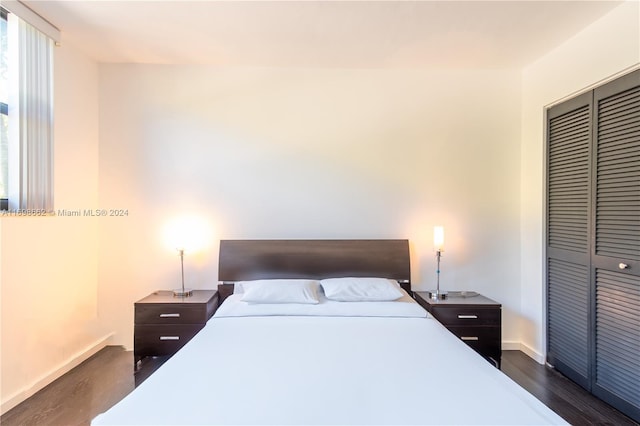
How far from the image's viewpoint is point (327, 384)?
1.31 m

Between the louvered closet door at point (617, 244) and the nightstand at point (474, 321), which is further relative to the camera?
the nightstand at point (474, 321)

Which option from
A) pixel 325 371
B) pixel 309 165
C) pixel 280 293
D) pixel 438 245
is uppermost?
pixel 309 165

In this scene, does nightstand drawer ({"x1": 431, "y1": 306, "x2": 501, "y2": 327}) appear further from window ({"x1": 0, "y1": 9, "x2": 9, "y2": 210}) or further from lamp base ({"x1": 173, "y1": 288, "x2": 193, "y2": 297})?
window ({"x1": 0, "y1": 9, "x2": 9, "y2": 210})

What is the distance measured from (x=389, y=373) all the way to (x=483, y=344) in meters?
1.50

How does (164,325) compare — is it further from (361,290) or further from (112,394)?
(361,290)

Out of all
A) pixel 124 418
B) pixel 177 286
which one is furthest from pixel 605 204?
pixel 177 286

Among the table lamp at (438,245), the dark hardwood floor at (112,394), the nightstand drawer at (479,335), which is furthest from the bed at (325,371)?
the dark hardwood floor at (112,394)

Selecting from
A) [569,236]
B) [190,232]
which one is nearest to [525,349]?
[569,236]

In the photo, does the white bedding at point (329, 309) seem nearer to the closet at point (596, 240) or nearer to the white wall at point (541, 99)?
the closet at point (596, 240)

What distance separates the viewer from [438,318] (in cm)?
249

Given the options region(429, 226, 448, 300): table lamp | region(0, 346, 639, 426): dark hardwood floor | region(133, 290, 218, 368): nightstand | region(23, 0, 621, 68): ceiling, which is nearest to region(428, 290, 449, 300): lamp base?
region(429, 226, 448, 300): table lamp

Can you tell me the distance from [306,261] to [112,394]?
1709mm

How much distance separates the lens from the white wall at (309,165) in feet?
9.47

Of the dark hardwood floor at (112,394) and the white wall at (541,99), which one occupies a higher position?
the white wall at (541,99)
